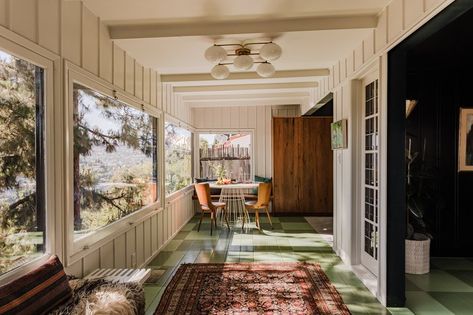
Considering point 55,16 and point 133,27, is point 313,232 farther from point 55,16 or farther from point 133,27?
point 55,16

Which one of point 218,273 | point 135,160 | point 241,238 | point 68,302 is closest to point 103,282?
point 68,302

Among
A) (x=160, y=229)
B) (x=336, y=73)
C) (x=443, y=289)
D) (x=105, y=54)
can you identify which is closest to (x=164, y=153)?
(x=160, y=229)

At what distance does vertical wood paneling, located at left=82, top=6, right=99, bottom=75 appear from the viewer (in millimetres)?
2447

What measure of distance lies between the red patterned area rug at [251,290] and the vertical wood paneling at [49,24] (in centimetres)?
229

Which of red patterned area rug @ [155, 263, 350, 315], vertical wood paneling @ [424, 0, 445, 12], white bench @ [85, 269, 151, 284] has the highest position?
vertical wood paneling @ [424, 0, 445, 12]

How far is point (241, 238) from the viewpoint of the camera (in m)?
4.94

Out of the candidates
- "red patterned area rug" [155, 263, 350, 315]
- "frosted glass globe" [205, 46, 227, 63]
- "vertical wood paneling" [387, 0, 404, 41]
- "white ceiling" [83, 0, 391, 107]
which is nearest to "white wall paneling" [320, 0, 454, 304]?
"vertical wood paneling" [387, 0, 404, 41]

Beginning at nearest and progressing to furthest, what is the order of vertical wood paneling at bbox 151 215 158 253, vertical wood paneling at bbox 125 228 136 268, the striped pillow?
the striped pillow, vertical wood paneling at bbox 125 228 136 268, vertical wood paneling at bbox 151 215 158 253

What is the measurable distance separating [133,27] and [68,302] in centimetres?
242

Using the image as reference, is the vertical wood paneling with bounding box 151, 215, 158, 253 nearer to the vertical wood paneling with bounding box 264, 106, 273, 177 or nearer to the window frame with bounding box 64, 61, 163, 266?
the window frame with bounding box 64, 61, 163, 266

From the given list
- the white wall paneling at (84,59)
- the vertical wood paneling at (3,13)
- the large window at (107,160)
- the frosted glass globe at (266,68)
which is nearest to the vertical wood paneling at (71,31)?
the white wall paneling at (84,59)

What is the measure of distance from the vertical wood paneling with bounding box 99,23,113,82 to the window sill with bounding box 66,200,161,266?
1.45 meters

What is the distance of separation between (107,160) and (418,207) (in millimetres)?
3439

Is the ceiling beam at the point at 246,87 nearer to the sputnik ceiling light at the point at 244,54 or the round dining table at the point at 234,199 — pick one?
the sputnik ceiling light at the point at 244,54
